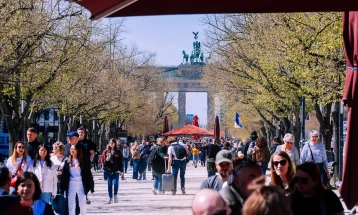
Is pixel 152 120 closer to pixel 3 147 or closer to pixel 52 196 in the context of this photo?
pixel 3 147

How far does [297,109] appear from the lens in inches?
1439

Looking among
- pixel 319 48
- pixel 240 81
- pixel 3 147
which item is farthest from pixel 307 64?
pixel 3 147

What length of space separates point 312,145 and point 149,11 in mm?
12223

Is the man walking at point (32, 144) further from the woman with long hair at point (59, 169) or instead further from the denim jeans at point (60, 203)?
the denim jeans at point (60, 203)

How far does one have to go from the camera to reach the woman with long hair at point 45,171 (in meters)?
14.5

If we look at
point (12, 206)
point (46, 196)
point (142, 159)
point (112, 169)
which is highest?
point (142, 159)

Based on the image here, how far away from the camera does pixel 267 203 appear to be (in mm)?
4402

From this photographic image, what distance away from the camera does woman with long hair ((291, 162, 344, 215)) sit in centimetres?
711

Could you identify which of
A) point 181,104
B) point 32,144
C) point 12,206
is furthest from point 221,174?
point 181,104

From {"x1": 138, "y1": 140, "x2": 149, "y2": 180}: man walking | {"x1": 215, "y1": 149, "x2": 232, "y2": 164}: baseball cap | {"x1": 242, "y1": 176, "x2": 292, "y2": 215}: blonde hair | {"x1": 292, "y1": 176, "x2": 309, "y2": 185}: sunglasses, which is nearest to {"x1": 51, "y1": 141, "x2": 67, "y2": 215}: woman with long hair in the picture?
{"x1": 215, "y1": 149, "x2": 232, "y2": 164}: baseball cap

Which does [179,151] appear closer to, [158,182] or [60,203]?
[158,182]

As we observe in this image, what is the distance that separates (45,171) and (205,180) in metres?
6.28

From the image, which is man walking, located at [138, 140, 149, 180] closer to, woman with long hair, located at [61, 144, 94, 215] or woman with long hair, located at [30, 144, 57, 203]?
woman with long hair, located at [61, 144, 94, 215]

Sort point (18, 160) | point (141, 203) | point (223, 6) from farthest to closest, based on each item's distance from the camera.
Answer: point (141, 203), point (18, 160), point (223, 6)
